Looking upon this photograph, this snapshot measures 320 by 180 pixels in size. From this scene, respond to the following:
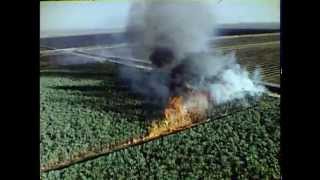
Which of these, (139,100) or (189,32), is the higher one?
(189,32)

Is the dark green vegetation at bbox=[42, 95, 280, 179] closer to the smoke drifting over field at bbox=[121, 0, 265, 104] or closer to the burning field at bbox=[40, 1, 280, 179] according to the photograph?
the burning field at bbox=[40, 1, 280, 179]

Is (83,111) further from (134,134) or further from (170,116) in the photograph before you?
(170,116)

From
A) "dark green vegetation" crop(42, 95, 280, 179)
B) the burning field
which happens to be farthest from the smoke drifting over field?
"dark green vegetation" crop(42, 95, 280, 179)

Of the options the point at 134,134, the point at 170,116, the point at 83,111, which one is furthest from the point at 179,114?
the point at 83,111

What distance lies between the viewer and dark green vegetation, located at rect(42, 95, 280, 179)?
5.65ft

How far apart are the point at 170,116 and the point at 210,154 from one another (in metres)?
0.23

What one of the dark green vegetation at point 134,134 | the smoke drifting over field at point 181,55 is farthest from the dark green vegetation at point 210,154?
the smoke drifting over field at point 181,55

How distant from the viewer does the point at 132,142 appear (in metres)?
1.75

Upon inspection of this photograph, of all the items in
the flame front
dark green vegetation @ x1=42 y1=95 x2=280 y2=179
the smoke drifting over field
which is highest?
the smoke drifting over field

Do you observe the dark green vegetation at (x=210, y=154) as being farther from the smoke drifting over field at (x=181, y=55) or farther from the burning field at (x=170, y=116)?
the smoke drifting over field at (x=181, y=55)
